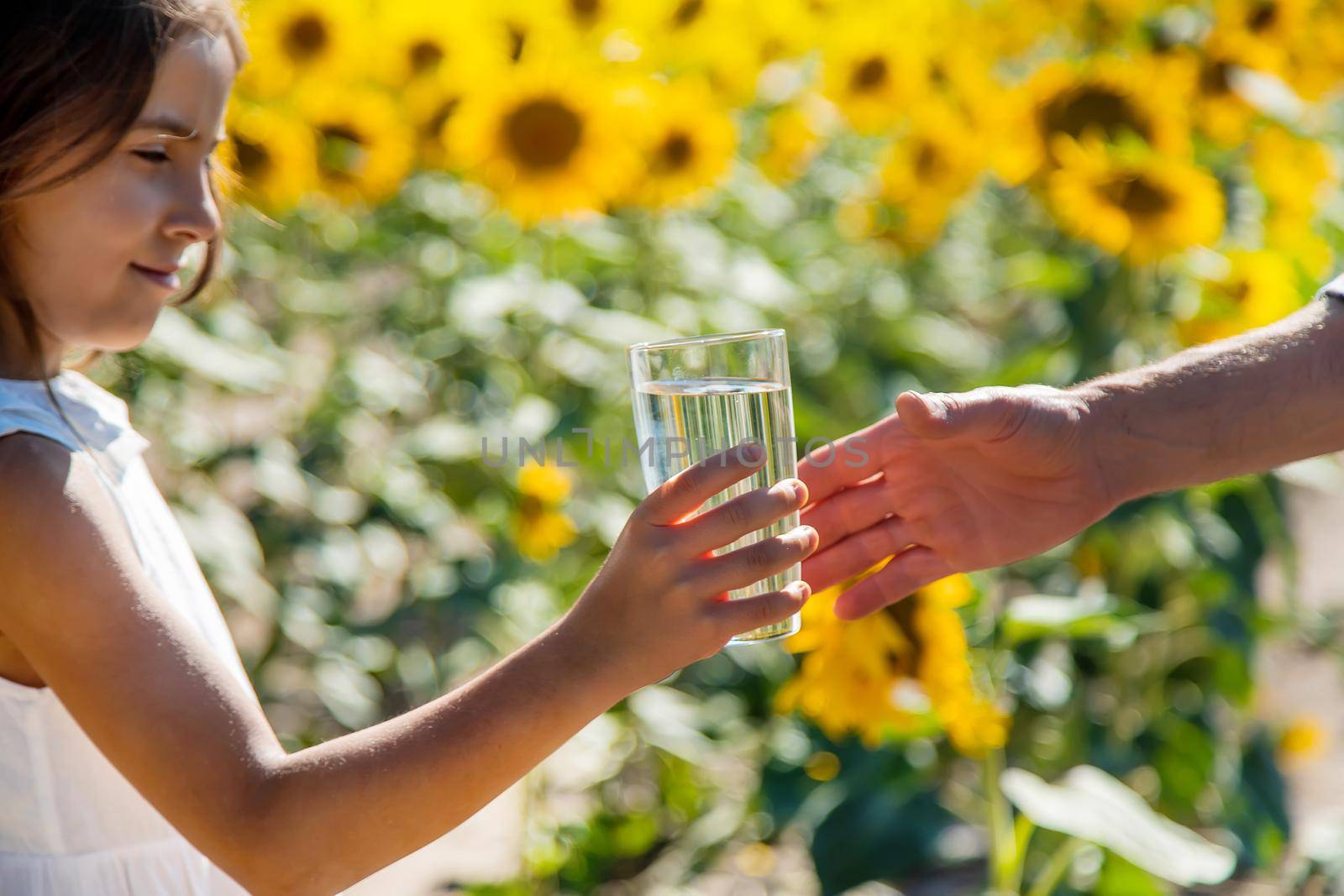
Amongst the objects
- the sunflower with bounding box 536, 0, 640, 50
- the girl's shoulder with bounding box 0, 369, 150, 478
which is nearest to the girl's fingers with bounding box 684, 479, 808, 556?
the girl's shoulder with bounding box 0, 369, 150, 478

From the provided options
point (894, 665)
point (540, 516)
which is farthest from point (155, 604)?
point (540, 516)

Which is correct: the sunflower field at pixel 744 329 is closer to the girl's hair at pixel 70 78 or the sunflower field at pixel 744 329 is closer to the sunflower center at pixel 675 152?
the sunflower center at pixel 675 152

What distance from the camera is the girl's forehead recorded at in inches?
48.3

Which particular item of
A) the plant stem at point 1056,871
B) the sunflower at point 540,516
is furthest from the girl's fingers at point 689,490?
the sunflower at point 540,516

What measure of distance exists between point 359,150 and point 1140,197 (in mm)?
1485

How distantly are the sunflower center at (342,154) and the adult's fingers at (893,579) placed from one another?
5.56 ft

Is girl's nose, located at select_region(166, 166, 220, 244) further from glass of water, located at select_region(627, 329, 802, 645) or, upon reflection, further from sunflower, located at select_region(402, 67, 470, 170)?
sunflower, located at select_region(402, 67, 470, 170)

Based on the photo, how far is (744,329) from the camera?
2.83 m

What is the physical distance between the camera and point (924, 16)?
10.7 ft

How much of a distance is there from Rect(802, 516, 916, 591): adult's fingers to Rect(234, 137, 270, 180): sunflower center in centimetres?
165

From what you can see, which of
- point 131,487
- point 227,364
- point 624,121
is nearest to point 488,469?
point 227,364

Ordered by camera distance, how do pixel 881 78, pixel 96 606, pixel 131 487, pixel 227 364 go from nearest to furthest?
pixel 96 606
pixel 131 487
pixel 227 364
pixel 881 78

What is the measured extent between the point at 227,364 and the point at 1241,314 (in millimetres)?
1643

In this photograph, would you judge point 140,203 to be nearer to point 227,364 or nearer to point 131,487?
point 131,487
